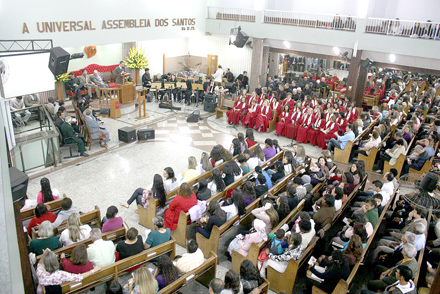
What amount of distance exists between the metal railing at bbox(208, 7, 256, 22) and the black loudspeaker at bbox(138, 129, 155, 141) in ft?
26.2

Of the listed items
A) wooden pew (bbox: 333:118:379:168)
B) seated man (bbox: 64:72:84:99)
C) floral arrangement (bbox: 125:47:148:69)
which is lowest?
wooden pew (bbox: 333:118:379:168)

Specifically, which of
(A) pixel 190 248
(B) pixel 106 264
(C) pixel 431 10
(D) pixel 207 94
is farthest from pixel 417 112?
(B) pixel 106 264

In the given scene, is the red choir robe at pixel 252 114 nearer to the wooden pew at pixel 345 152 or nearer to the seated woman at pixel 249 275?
the wooden pew at pixel 345 152

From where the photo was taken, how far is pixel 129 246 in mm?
4898

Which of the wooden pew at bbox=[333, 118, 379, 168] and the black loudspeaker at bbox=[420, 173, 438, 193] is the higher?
the black loudspeaker at bbox=[420, 173, 438, 193]

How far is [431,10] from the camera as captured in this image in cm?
1482

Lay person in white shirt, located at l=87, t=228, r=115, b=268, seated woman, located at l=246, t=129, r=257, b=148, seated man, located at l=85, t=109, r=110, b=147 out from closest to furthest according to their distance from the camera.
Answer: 1. person in white shirt, located at l=87, t=228, r=115, b=268
2. seated woman, located at l=246, t=129, r=257, b=148
3. seated man, located at l=85, t=109, r=110, b=147

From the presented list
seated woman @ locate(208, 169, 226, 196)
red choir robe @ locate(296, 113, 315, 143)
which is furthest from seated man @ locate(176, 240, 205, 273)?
red choir robe @ locate(296, 113, 315, 143)

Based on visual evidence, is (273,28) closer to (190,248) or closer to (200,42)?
(200,42)

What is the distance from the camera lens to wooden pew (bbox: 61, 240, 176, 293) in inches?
171

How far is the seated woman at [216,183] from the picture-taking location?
6.64 metres

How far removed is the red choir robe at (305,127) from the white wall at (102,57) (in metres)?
9.80

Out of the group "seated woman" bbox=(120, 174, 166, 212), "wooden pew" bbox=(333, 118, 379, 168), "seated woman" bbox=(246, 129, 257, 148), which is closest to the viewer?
"seated woman" bbox=(120, 174, 166, 212)

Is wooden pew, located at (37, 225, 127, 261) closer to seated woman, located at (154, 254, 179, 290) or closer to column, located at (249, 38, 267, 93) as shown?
seated woman, located at (154, 254, 179, 290)
